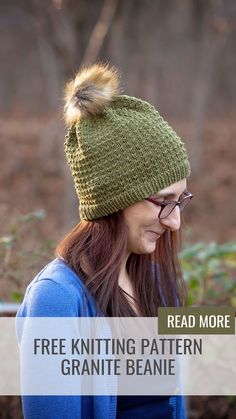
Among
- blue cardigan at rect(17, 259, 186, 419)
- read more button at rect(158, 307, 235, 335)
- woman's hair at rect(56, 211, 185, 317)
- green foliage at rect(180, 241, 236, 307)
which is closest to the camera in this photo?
blue cardigan at rect(17, 259, 186, 419)

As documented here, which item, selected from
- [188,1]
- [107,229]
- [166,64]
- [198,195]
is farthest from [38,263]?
[166,64]

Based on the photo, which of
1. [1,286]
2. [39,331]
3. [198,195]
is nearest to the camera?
[39,331]

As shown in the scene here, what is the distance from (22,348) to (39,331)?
0.07m

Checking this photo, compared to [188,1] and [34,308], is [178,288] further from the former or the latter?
[188,1]

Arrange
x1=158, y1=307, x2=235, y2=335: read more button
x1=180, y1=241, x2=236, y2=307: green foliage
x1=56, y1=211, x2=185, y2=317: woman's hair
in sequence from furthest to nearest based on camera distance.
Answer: x1=180, y1=241, x2=236, y2=307: green foliage → x1=158, y1=307, x2=235, y2=335: read more button → x1=56, y1=211, x2=185, y2=317: woman's hair

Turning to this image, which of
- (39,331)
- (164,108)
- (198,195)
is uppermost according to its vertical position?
(164,108)

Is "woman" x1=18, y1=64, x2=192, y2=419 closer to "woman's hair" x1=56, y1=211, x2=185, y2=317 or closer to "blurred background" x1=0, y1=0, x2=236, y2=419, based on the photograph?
"woman's hair" x1=56, y1=211, x2=185, y2=317

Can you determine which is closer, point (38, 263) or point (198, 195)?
point (38, 263)

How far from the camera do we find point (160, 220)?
7.41 ft

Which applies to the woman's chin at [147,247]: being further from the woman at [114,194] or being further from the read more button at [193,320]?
the read more button at [193,320]

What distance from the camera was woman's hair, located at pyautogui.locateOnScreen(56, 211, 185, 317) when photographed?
7.20 ft

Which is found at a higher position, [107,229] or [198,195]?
[198,195]

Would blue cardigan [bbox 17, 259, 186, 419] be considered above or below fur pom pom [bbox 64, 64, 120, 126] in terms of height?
below

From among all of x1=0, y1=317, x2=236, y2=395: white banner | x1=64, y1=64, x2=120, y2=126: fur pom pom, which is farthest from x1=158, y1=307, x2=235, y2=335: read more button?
x1=64, y1=64, x2=120, y2=126: fur pom pom
